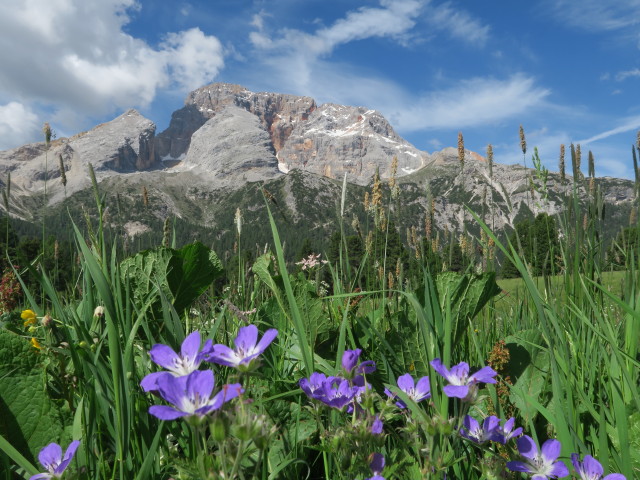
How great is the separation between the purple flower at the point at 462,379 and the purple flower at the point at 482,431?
0.34ft

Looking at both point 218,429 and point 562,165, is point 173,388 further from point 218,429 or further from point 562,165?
point 562,165

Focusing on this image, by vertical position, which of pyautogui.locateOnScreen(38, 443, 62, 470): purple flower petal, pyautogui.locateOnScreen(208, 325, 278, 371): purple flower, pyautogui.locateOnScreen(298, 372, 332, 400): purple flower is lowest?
pyautogui.locateOnScreen(38, 443, 62, 470): purple flower petal

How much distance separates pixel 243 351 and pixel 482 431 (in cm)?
70

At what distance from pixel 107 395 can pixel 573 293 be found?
228 cm

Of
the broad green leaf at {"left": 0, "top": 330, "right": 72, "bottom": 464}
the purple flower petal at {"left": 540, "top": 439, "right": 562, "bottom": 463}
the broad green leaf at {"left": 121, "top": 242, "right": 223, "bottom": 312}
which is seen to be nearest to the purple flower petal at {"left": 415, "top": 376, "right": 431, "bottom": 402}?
the purple flower petal at {"left": 540, "top": 439, "right": 562, "bottom": 463}

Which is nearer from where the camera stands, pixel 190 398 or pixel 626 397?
pixel 190 398

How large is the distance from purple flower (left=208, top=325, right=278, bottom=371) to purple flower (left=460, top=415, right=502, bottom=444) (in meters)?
0.62

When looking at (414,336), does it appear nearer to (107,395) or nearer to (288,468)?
(288,468)

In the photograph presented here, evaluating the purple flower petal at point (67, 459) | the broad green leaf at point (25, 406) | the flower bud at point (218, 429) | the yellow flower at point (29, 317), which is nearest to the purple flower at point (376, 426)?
the flower bud at point (218, 429)

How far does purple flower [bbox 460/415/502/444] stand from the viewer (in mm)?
1165

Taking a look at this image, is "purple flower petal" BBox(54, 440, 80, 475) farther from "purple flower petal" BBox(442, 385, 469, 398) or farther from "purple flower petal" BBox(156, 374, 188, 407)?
"purple flower petal" BBox(442, 385, 469, 398)

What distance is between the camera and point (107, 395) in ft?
4.26

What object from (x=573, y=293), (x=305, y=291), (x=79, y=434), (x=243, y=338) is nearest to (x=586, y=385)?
(x=573, y=293)

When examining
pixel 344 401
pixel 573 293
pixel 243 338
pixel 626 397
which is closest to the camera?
pixel 243 338
